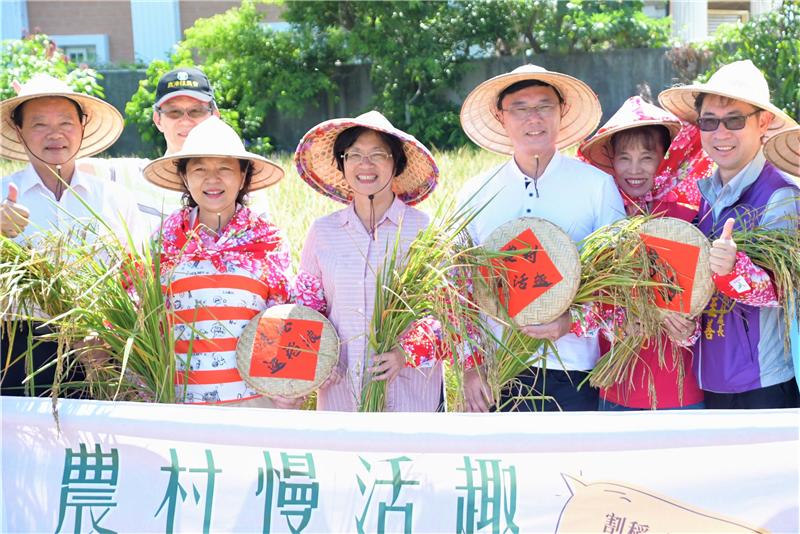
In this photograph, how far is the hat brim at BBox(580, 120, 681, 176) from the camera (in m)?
3.21

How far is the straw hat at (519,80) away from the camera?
3.14 meters

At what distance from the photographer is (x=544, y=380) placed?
2859 millimetres

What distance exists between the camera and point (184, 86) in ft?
12.7

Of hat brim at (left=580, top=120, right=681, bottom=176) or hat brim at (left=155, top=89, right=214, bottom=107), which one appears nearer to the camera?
hat brim at (left=580, top=120, right=681, bottom=176)

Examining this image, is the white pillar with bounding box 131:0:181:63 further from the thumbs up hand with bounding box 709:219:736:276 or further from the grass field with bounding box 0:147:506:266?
the thumbs up hand with bounding box 709:219:736:276

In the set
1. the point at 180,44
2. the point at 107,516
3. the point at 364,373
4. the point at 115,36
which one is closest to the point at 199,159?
the point at 364,373

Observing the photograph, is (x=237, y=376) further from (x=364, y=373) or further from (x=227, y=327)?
(x=364, y=373)

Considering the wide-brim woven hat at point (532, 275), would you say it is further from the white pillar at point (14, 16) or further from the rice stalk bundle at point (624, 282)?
the white pillar at point (14, 16)

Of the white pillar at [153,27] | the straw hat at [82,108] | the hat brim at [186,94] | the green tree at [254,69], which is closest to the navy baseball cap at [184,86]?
the hat brim at [186,94]

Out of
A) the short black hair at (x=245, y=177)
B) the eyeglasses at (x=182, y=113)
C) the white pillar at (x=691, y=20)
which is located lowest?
the short black hair at (x=245, y=177)

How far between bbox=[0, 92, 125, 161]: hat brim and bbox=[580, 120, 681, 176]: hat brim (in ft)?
6.10

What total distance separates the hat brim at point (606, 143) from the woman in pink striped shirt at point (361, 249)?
0.60 m

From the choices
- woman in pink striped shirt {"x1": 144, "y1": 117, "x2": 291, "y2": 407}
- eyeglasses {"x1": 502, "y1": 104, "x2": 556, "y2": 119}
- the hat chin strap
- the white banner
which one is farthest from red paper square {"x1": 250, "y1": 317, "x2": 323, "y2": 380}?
eyeglasses {"x1": 502, "y1": 104, "x2": 556, "y2": 119}

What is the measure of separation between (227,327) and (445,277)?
73 cm
